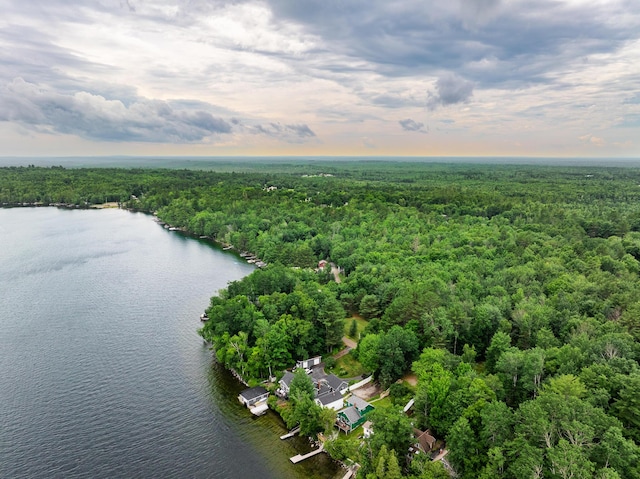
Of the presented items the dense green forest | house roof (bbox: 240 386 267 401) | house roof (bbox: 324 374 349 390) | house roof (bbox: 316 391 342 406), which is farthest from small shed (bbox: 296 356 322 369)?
house roof (bbox: 316 391 342 406)

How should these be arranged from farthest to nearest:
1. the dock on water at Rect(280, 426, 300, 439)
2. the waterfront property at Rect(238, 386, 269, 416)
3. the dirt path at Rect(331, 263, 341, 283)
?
the dirt path at Rect(331, 263, 341, 283), the waterfront property at Rect(238, 386, 269, 416), the dock on water at Rect(280, 426, 300, 439)

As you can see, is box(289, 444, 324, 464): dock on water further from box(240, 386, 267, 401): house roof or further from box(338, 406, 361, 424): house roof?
box(240, 386, 267, 401): house roof

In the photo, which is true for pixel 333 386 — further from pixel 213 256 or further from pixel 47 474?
pixel 213 256

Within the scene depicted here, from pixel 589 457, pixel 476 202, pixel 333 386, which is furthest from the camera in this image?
pixel 476 202

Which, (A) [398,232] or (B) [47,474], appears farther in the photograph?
(A) [398,232]

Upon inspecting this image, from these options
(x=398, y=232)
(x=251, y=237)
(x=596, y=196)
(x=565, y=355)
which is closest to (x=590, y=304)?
(x=565, y=355)

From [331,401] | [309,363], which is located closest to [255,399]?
[309,363]
